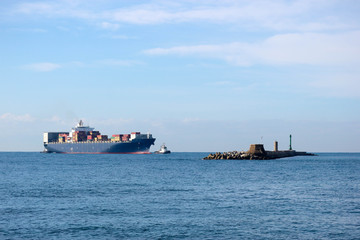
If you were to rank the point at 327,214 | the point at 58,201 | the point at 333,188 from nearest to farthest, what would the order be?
the point at 327,214, the point at 58,201, the point at 333,188

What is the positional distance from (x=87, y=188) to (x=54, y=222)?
22.1 meters

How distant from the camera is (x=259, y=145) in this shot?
13750 centimetres

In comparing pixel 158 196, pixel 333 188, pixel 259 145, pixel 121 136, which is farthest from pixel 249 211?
pixel 121 136

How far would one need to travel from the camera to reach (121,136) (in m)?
198

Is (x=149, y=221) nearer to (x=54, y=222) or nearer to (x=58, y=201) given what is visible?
(x=54, y=222)

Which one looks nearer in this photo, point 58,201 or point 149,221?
point 149,221

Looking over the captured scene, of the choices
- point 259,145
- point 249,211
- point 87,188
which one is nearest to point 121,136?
point 259,145

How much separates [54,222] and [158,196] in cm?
1526

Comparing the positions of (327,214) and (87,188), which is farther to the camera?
(87,188)

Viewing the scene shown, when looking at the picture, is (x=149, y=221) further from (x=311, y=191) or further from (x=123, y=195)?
(x=311, y=191)

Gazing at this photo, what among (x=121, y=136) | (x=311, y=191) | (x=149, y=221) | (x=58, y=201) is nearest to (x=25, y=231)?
(x=149, y=221)

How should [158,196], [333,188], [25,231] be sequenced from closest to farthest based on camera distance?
[25,231] < [158,196] < [333,188]


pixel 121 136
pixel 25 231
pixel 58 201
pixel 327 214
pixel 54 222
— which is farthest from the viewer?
pixel 121 136

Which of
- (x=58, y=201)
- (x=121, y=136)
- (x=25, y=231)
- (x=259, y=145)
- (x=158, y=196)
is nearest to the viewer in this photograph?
(x=25, y=231)
